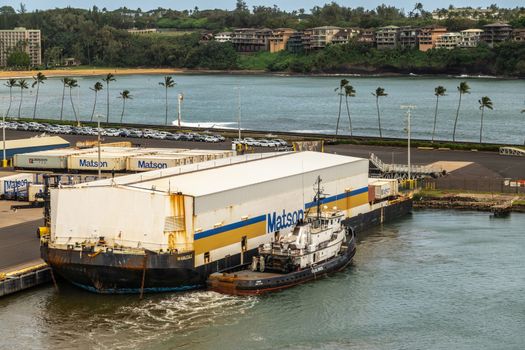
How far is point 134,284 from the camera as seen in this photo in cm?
4869

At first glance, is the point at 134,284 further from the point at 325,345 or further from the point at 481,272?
the point at 481,272

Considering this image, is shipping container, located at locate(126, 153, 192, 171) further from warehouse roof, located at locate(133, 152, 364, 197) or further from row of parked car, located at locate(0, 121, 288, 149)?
row of parked car, located at locate(0, 121, 288, 149)

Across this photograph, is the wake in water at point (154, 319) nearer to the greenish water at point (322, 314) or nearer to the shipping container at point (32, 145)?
the greenish water at point (322, 314)

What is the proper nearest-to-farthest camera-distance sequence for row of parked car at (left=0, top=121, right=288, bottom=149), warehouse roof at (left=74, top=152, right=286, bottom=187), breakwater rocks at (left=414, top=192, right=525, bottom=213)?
warehouse roof at (left=74, top=152, right=286, bottom=187)
breakwater rocks at (left=414, top=192, right=525, bottom=213)
row of parked car at (left=0, top=121, right=288, bottom=149)

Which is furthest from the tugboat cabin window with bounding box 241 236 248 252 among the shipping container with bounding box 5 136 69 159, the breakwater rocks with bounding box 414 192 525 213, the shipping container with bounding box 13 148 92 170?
→ the shipping container with bounding box 5 136 69 159

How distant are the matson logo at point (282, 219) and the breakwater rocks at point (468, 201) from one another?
18.1 metres

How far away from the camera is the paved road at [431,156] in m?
81.7

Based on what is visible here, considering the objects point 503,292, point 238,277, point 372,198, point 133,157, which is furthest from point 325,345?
point 133,157

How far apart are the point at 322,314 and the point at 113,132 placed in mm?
66129

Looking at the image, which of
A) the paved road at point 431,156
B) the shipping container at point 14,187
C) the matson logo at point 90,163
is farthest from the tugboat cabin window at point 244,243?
the paved road at point 431,156

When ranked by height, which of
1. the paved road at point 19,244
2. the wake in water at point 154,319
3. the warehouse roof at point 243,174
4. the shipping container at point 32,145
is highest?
the warehouse roof at point 243,174

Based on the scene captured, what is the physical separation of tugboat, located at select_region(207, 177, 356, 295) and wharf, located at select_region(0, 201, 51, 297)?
27.6 feet

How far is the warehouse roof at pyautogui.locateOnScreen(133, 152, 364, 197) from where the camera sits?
2004 inches

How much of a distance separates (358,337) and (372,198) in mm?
22845
